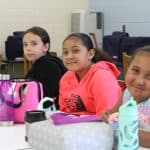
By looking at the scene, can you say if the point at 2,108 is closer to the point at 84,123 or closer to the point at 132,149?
the point at 84,123

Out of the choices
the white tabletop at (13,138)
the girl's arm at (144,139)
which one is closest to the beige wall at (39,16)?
the white tabletop at (13,138)

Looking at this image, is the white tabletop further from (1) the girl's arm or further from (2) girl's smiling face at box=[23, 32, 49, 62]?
(2) girl's smiling face at box=[23, 32, 49, 62]

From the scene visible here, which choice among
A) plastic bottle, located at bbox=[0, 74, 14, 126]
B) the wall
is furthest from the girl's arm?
the wall

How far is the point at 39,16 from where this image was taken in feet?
22.9

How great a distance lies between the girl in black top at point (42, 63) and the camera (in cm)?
275

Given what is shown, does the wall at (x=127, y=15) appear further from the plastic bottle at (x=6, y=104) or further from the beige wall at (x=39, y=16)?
the plastic bottle at (x=6, y=104)

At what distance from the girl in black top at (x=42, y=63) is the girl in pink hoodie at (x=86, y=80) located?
53cm

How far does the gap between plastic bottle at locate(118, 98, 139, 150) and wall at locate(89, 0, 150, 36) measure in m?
5.34

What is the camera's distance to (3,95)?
72.5 inches

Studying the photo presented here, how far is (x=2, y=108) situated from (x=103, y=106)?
49 cm

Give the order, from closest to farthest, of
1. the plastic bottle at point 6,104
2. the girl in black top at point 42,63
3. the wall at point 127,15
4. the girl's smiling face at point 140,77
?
the girl's smiling face at point 140,77 < the plastic bottle at point 6,104 < the girl in black top at point 42,63 < the wall at point 127,15

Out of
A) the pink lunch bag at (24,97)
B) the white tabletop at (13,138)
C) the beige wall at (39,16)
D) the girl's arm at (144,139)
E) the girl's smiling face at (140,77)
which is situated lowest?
the white tabletop at (13,138)

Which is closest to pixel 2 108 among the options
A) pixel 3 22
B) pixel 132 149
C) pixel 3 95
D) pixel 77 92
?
pixel 3 95

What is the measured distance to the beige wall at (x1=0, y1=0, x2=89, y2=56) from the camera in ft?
21.6
